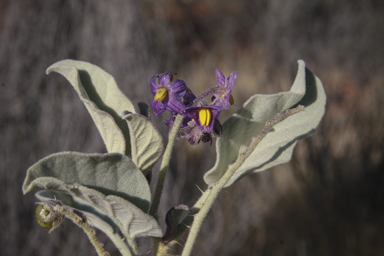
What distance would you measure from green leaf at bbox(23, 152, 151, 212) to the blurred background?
7.05ft

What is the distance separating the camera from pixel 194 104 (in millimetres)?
490

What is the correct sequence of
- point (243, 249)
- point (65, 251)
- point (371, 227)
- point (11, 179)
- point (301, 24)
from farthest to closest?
point (301, 24) < point (243, 249) < point (371, 227) < point (65, 251) < point (11, 179)

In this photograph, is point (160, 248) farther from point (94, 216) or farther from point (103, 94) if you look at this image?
point (103, 94)

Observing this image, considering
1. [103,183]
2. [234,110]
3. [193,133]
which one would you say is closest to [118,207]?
[103,183]

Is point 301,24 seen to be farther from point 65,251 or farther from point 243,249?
point 65,251

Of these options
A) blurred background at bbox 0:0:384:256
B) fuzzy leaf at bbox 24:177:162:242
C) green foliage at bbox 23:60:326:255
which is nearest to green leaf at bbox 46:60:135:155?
green foliage at bbox 23:60:326:255

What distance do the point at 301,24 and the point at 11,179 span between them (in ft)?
11.8

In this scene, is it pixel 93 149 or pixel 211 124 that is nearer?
pixel 211 124

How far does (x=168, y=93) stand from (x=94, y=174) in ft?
0.55

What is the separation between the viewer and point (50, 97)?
276cm

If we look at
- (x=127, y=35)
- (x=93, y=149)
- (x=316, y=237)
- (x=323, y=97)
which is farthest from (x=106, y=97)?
(x=316, y=237)

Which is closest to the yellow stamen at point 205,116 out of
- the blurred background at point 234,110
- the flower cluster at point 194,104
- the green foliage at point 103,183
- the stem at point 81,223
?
the flower cluster at point 194,104

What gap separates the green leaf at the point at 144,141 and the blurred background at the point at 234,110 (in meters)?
2.10

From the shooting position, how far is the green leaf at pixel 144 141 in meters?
0.48
